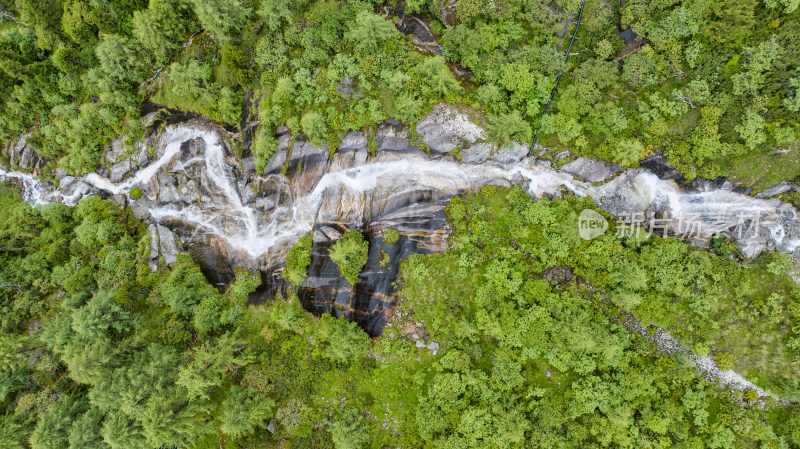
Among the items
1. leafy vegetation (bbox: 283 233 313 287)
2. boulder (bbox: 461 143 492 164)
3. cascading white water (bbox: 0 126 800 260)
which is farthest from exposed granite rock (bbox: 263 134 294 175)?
boulder (bbox: 461 143 492 164)

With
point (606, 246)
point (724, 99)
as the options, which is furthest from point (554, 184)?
point (724, 99)

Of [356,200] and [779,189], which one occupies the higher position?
[779,189]

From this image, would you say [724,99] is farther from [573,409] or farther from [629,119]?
[573,409]

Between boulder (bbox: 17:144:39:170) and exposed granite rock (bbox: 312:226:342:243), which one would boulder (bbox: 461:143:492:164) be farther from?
boulder (bbox: 17:144:39:170)

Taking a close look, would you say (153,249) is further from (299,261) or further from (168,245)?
(299,261)

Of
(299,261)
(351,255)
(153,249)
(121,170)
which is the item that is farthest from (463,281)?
(121,170)

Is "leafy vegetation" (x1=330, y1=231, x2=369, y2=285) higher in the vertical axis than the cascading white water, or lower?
lower

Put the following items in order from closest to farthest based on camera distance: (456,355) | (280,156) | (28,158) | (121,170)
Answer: (456,355), (280,156), (121,170), (28,158)
